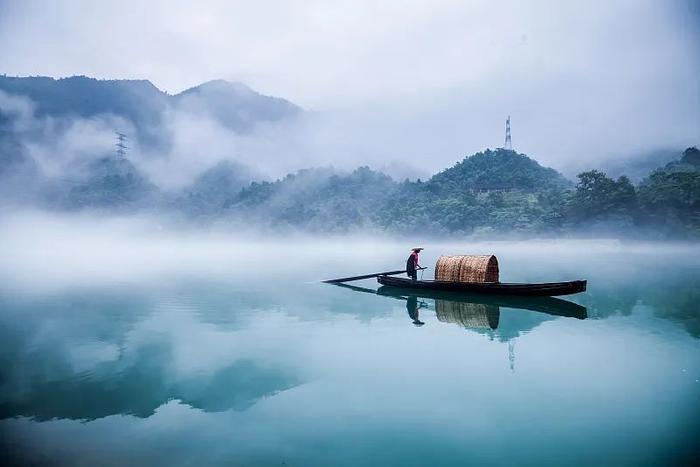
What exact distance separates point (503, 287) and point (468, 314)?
2512 mm

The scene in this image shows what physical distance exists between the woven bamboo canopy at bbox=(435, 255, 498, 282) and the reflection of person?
145cm

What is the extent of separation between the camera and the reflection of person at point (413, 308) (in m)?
14.1

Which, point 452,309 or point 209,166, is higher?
point 209,166

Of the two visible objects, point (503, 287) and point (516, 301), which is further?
point (516, 301)

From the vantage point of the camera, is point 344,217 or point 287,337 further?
point 344,217

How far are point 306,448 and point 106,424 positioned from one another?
10.5ft

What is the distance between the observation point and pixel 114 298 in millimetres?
20219

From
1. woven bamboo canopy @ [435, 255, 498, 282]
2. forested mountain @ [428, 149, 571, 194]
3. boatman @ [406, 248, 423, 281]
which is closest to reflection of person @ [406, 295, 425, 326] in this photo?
boatman @ [406, 248, 423, 281]

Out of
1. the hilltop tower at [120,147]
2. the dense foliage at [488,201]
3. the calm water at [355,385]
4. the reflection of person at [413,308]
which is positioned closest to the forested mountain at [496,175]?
the dense foliage at [488,201]

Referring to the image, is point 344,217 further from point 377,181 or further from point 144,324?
point 144,324

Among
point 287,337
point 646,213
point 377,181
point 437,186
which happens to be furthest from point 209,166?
point 287,337

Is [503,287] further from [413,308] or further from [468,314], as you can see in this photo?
[413,308]

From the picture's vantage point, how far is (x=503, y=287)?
661 inches

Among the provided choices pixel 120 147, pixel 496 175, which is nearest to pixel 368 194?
pixel 496 175
